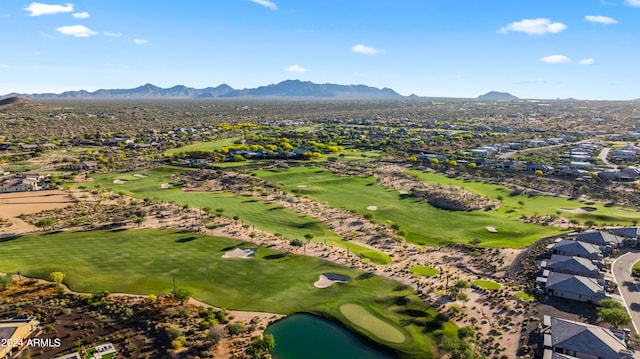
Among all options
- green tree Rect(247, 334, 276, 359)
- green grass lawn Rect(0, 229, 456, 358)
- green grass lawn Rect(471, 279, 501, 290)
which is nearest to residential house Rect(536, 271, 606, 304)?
green grass lawn Rect(471, 279, 501, 290)

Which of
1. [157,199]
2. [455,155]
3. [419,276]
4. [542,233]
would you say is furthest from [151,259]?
[455,155]

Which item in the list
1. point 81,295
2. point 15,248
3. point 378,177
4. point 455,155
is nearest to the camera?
point 81,295

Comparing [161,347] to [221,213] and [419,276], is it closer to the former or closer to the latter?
[419,276]

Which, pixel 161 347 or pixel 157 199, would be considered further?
pixel 157 199

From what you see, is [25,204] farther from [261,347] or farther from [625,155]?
[625,155]

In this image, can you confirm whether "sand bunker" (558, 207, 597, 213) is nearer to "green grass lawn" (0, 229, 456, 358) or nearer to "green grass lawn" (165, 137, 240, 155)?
"green grass lawn" (0, 229, 456, 358)

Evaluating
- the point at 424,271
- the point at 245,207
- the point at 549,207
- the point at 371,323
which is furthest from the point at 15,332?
the point at 549,207

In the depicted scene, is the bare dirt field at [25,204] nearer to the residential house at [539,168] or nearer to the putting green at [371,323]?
the putting green at [371,323]

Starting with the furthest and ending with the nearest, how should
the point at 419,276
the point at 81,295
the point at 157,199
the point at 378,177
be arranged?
the point at 378,177 → the point at 157,199 → the point at 419,276 → the point at 81,295
